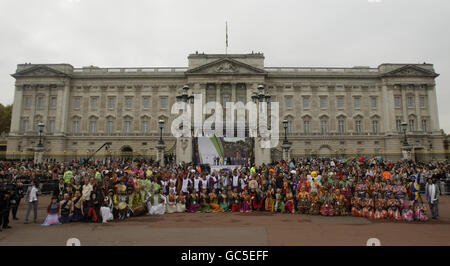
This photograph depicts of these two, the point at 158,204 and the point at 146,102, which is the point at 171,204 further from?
the point at 146,102

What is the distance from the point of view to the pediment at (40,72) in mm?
44906

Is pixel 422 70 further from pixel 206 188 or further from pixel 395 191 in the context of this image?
pixel 206 188

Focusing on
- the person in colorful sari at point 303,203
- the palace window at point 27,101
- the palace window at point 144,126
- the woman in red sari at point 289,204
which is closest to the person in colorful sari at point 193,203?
the woman in red sari at point 289,204

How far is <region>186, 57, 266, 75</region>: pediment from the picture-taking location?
147ft

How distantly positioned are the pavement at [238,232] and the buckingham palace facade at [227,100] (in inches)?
1373

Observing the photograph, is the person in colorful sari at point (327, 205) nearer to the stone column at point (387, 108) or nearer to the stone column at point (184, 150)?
the stone column at point (184, 150)

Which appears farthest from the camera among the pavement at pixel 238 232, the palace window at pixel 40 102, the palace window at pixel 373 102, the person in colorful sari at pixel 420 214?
the palace window at pixel 373 102

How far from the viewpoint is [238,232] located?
8.14 metres

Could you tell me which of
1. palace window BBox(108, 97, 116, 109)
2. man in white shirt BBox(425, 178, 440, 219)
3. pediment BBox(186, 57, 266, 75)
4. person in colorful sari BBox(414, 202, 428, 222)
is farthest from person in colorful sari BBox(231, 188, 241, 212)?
palace window BBox(108, 97, 116, 109)

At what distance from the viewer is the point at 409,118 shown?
147ft

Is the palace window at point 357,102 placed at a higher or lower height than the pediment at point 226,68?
lower

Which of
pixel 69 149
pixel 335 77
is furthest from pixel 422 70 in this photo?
pixel 69 149

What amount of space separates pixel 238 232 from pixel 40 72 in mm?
50583
